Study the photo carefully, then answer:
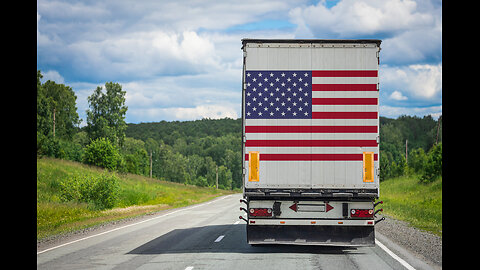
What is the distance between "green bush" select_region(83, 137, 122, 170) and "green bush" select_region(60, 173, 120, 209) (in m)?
43.1

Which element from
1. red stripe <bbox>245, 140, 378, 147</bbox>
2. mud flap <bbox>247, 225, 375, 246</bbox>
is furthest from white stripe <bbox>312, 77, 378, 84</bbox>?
mud flap <bbox>247, 225, 375, 246</bbox>

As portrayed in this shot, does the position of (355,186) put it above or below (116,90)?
below

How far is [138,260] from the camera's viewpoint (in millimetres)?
11953

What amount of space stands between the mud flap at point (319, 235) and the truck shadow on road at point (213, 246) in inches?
32.5

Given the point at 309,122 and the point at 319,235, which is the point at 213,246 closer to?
the point at 319,235

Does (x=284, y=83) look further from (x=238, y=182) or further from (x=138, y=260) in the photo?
(x=238, y=182)

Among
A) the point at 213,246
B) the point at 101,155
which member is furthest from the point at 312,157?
the point at 101,155

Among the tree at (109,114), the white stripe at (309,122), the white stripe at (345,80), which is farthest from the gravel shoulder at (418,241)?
the tree at (109,114)

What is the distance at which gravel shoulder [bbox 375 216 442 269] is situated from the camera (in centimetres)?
1207

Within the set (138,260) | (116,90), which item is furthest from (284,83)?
(116,90)

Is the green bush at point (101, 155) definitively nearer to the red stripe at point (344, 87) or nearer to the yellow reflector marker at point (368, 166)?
the red stripe at point (344, 87)
